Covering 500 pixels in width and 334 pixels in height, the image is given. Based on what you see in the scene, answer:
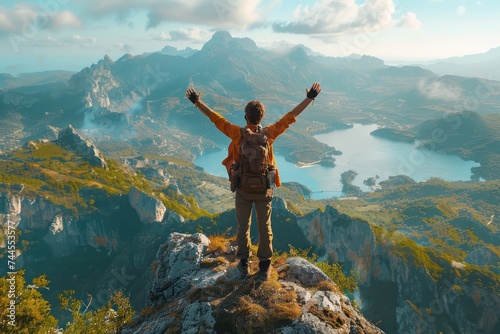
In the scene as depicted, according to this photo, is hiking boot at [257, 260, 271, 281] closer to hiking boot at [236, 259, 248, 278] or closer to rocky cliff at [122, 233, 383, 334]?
rocky cliff at [122, 233, 383, 334]

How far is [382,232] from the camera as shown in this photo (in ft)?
448

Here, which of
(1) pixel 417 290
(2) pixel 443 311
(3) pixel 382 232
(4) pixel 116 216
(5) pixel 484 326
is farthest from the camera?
(4) pixel 116 216

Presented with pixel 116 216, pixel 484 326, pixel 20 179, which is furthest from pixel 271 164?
pixel 20 179

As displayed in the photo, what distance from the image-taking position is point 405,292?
344 ft

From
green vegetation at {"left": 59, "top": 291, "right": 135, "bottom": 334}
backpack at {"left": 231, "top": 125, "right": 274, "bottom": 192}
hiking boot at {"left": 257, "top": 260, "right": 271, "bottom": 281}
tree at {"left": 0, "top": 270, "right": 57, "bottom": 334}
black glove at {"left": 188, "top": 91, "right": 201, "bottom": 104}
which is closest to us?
backpack at {"left": 231, "top": 125, "right": 274, "bottom": 192}

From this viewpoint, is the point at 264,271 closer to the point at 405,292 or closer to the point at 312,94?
the point at 312,94

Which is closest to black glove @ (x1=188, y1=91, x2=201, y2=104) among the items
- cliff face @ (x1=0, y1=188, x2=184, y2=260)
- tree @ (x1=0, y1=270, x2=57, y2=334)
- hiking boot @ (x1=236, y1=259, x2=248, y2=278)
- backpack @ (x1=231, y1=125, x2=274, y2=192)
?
backpack @ (x1=231, y1=125, x2=274, y2=192)

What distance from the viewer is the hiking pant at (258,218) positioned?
34.6 ft

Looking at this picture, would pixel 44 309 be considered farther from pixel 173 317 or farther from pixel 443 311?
pixel 443 311

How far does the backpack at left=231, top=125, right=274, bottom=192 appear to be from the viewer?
9.91 m

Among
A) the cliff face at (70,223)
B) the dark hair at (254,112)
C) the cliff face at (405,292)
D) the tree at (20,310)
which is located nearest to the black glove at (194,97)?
the dark hair at (254,112)

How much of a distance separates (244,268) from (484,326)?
112564 millimetres

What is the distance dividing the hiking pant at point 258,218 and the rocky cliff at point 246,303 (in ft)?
3.85

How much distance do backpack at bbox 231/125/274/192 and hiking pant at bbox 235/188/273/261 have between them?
1.02 ft
